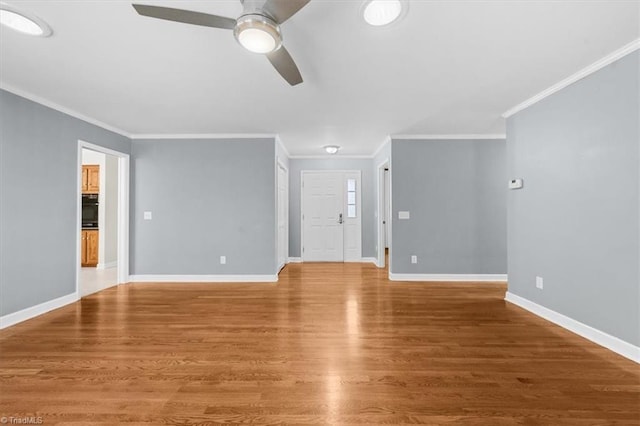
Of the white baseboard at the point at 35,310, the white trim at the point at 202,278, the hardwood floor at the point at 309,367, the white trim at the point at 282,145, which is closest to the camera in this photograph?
the hardwood floor at the point at 309,367

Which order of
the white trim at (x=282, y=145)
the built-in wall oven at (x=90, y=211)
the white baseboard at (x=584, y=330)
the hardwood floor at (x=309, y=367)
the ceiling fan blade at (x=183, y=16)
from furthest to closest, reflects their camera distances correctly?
the built-in wall oven at (x=90, y=211)
the white trim at (x=282, y=145)
the white baseboard at (x=584, y=330)
the hardwood floor at (x=309, y=367)
the ceiling fan blade at (x=183, y=16)

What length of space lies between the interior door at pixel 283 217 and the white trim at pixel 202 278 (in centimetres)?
85

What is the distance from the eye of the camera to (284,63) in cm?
205

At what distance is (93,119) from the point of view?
4039 mm

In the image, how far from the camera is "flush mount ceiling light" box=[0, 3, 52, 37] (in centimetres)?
184

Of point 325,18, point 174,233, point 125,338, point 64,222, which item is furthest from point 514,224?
point 64,222

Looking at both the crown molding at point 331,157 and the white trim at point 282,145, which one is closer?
the white trim at point 282,145

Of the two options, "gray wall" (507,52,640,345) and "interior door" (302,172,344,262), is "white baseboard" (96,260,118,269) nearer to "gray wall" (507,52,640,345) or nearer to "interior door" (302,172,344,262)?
"interior door" (302,172,344,262)

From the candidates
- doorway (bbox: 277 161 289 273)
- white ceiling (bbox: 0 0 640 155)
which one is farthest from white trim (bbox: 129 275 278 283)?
white ceiling (bbox: 0 0 640 155)

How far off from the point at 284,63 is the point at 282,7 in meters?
0.50

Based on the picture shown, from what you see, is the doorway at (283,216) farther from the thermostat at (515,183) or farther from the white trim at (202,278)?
the thermostat at (515,183)

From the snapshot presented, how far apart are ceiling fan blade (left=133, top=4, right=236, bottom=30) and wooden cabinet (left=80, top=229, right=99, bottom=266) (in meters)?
6.22

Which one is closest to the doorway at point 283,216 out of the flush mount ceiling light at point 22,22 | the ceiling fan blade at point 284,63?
the ceiling fan blade at point 284,63

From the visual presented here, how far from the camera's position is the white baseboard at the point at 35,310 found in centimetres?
294
